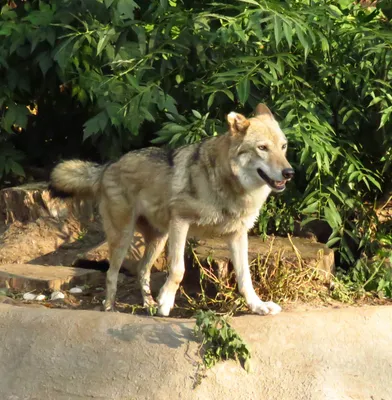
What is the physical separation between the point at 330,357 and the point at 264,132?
1763 millimetres

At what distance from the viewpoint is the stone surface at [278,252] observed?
7719 mm

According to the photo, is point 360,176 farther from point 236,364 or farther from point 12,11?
point 12,11

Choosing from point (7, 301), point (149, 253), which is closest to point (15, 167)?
point (149, 253)

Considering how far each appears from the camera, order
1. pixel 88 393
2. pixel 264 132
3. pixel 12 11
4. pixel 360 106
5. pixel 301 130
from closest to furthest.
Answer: pixel 88 393, pixel 264 132, pixel 301 130, pixel 360 106, pixel 12 11

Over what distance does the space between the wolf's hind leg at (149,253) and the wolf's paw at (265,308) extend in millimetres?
1265

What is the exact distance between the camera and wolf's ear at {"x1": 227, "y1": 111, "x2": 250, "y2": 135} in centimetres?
695

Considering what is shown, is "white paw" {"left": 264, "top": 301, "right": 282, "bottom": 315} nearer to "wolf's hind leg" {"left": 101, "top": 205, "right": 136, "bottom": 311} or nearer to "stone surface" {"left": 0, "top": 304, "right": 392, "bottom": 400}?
"stone surface" {"left": 0, "top": 304, "right": 392, "bottom": 400}

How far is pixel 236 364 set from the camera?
20.2 ft

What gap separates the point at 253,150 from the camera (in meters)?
6.93

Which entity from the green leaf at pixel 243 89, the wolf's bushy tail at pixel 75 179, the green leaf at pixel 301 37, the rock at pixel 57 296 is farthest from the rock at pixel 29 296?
the green leaf at pixel 301 37

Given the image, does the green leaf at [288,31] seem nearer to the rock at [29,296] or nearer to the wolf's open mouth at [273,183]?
the wolf's open mouth at [273,183]

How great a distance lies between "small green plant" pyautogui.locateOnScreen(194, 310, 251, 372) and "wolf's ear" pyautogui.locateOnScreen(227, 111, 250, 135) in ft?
5.04

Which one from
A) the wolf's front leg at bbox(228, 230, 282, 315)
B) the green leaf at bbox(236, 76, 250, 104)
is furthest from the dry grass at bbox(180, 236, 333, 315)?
the green leaf at bbox(236, 76, 250, 104)

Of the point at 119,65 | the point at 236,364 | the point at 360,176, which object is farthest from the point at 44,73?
the point at 236,364
